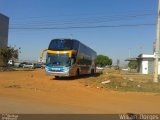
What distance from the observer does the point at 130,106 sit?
47.1 ft

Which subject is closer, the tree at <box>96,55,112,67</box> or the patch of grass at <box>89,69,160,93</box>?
the patch of grass at <box>89,69,160,93</box>

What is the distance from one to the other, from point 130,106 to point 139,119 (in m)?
3.29

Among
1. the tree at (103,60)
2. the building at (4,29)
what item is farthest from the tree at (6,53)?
the tree at (103,60)

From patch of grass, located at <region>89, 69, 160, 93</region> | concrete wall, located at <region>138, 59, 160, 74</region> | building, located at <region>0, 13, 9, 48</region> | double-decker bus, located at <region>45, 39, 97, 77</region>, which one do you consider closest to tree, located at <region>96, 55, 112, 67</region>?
building, located at <region>0, 13, 9, 48</region>

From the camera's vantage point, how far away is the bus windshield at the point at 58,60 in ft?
101

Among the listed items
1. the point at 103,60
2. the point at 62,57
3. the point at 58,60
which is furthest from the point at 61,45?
the point at 103,60

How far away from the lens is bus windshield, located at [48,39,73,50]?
1216 inches

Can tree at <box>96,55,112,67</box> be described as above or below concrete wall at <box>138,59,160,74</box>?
above

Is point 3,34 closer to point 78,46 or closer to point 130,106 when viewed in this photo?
point 78,46

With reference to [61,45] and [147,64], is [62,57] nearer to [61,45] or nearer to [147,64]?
[61,45]

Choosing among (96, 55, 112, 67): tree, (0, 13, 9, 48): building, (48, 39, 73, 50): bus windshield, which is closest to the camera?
(48, 39, 73, 50): bus windshield

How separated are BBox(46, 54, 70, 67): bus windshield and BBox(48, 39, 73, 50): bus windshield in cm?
69

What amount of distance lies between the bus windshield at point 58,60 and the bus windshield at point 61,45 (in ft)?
2.25

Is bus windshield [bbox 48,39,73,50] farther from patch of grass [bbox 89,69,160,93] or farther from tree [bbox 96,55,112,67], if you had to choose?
tree [bbox 96,55,112,67]
